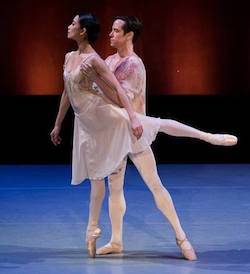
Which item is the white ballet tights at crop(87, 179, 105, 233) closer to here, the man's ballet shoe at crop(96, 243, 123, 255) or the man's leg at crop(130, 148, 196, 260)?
the man's ballet shoe at crop(96, 243, 123, 255)

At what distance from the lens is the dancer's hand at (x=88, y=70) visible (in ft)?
12.6

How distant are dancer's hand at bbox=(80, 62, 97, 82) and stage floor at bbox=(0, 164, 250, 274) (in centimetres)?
94

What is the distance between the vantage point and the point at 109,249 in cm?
411

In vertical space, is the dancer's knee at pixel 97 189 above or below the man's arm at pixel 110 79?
below

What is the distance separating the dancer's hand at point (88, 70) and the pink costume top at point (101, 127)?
26 mm

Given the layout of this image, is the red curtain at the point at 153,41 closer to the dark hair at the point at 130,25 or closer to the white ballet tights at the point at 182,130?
the dark hair at the point at 130,25

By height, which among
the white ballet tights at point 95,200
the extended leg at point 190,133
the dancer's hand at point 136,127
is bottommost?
the white ballet tights at point 95,200

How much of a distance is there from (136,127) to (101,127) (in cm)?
25

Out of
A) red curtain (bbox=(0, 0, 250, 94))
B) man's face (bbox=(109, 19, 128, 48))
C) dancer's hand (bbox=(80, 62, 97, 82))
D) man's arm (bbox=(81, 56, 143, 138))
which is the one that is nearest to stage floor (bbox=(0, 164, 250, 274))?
man's arm (bbox=(81, 56, 143, 138))

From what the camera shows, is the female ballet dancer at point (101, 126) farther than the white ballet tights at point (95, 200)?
No

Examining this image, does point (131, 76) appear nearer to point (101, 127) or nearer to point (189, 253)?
point (101, 127)

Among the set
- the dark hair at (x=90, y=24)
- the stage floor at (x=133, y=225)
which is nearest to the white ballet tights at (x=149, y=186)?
the stage floor at (x=133, y=225)

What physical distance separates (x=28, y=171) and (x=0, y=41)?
205 cm

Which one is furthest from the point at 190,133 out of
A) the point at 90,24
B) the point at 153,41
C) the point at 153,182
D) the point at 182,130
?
the point at 153,41
